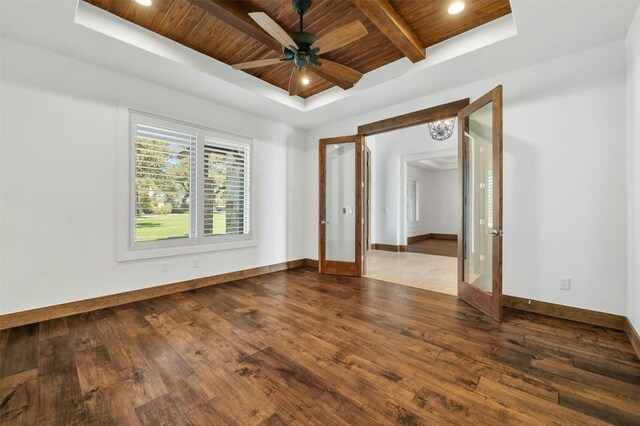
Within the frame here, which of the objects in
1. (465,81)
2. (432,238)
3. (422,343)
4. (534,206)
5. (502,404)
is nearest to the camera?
(502,404)

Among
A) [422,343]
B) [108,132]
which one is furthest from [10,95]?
[422,343]

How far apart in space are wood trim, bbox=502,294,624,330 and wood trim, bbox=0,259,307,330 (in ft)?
12.4

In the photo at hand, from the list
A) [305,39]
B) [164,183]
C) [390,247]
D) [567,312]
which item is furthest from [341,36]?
[390,247]

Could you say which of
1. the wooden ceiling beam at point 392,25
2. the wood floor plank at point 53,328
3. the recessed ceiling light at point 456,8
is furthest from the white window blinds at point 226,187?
the recessed ceiling light at point 456,8

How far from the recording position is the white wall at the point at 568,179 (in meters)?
2.60

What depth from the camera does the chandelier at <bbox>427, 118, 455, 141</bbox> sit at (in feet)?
20.6

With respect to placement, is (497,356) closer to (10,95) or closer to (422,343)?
(422,343)

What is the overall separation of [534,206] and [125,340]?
4.45 m

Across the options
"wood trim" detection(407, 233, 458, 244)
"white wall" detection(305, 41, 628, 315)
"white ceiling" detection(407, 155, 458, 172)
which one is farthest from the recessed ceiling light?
Answer: "wood trim" detection(407, 233, 458, 244)

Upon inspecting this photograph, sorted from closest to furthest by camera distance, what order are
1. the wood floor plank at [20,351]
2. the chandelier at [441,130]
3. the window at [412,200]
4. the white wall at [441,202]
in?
the wood floor plank at [20,351] < the chandelier at [441,130] < the window at [412,200] < the white wall at [441,202]

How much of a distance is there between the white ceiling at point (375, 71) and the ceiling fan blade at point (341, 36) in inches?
46.8

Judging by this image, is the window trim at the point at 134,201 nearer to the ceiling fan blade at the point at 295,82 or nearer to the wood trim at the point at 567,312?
the ceiling fan blade at the point at 295,82

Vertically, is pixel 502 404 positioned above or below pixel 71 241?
below

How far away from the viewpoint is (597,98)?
267 cm
